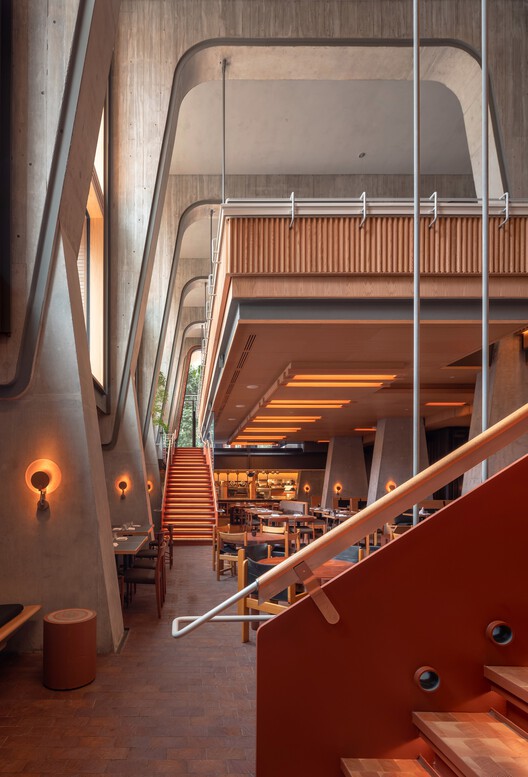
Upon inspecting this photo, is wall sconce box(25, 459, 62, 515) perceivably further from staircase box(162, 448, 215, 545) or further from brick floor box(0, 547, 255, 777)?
staircase box(162, 448, 215, 545)

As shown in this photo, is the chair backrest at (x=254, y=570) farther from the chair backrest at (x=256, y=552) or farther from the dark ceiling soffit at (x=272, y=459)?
the dark ceiling soffit at (x=272, y=459)

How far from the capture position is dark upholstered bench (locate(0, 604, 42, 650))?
504cm

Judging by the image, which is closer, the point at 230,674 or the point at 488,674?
the point at 488,674

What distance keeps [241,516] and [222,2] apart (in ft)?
49.5

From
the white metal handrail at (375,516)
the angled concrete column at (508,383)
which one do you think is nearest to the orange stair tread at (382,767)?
the white metal handrail at (375,516)

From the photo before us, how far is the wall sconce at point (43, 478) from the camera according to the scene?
6.16 m

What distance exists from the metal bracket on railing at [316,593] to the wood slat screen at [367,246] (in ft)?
16.4

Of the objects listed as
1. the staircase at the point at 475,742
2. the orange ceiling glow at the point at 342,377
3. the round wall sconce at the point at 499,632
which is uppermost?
the orange ceiling glow at the point at 342,377

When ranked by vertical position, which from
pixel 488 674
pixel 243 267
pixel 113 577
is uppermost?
pixel 243 267

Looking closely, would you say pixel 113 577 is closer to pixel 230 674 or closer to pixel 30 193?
pixel 230 674

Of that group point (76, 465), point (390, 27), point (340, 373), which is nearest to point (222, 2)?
point (390, 27)

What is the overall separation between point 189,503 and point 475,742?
1657 centimetres

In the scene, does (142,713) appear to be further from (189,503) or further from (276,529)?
(189,503)

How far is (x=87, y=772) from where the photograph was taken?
141 inches
